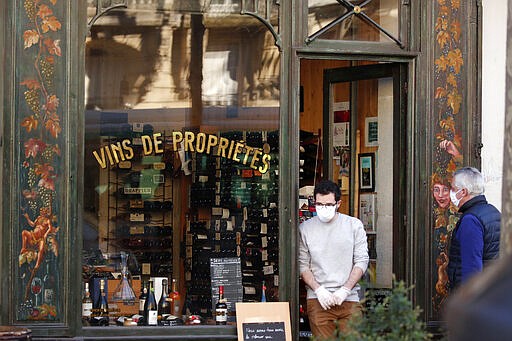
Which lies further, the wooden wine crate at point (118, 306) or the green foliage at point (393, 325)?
the wooden wine crate at point (118, 306)

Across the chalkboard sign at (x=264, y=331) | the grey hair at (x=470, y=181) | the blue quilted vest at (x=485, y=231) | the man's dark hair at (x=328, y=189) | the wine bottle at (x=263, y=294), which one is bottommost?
the chalkboard sign at (x=264, y=331)

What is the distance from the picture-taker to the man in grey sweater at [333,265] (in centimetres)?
851

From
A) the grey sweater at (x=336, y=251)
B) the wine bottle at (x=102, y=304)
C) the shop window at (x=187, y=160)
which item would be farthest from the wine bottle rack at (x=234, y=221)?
the wine bottle at (x=102, y=304)

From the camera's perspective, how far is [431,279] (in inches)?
359

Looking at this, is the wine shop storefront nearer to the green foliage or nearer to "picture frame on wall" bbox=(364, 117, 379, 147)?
"picture frame on wall" bbox=(364, 117, 379, 147)

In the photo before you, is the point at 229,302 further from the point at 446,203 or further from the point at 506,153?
the point at 506,153

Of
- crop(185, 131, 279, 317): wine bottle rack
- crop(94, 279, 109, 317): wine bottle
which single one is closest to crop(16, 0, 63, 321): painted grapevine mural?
crop(94, 279, 109, 317): wine bottle

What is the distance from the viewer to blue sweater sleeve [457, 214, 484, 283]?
7.78 metres

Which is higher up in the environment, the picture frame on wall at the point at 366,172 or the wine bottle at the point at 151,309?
the picture frame on wall at the point at 366,172

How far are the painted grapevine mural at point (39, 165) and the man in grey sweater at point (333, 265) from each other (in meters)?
2.12

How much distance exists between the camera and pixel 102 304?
8664 mm

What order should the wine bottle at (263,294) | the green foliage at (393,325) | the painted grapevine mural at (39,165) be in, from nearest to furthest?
the green foliage at (393,325) < the painted grapevine mural at (39,165) < the wine bottle at (263,294)

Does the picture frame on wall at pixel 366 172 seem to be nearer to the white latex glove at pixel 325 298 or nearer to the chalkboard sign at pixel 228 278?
the chalkboard sign at pixel 228 278

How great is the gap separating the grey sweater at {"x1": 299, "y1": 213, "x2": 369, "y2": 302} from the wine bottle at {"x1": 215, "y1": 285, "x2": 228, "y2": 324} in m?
0.77
